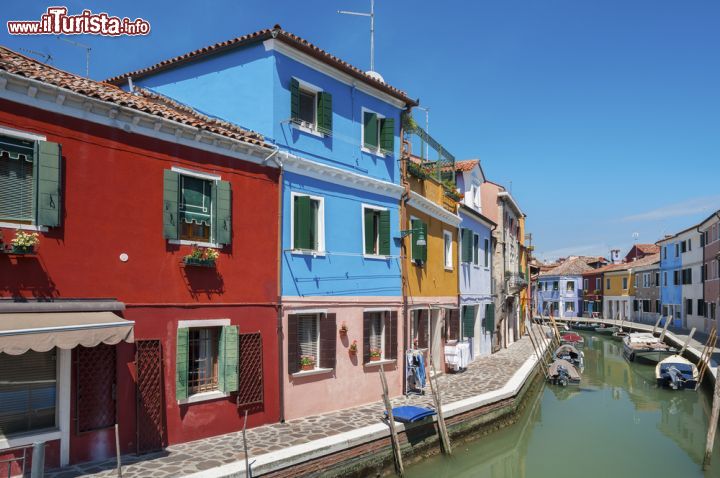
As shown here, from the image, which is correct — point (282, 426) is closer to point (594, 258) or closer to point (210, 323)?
point (210, 323)

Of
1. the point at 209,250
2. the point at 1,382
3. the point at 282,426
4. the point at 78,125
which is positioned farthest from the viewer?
the point at 282,426

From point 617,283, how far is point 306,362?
2535 inches

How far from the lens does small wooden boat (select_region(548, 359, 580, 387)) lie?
1043 inches

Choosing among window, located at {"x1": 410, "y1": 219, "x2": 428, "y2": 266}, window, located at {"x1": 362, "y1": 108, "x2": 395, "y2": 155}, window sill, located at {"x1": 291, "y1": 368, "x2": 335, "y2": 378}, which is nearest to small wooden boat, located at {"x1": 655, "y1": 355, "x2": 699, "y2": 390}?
window, located at {"x1": 410, "y1": 219, "x2": 428, "y2": 266}

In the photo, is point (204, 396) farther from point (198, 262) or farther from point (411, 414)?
point (411, 414)

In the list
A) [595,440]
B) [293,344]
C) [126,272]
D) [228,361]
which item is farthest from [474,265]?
[126,272]

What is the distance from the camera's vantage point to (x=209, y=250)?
12.1m

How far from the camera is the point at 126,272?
1087cm

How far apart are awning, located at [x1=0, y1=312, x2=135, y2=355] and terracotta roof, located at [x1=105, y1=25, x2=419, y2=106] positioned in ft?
24.7

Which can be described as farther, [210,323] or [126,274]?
[210,323]

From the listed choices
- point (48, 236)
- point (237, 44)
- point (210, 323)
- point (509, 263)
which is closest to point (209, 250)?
point (210, 323)

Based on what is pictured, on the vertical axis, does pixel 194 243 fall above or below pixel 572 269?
above

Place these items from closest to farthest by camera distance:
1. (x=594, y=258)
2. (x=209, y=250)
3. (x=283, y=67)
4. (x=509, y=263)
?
(x=209, y=250)
(x=283, y=67)
(x=509, y=263)
(x=594, y=258)

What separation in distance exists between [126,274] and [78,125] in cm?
290
